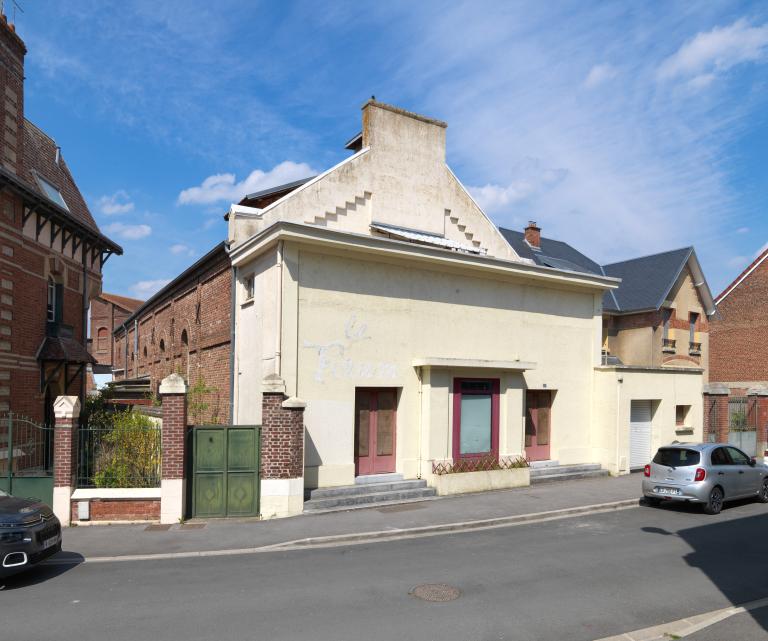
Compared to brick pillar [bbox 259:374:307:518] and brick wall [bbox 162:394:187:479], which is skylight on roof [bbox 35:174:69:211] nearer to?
brick wall [bbox 162:394:187:479]

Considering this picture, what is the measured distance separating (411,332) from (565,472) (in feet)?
22.4

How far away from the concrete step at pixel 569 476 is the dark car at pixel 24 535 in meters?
12.6

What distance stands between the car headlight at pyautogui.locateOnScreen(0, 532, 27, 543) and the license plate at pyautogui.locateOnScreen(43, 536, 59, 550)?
329mm

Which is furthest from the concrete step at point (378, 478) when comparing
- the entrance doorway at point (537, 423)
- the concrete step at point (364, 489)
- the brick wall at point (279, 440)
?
the entrance doorway at point (537, 423)

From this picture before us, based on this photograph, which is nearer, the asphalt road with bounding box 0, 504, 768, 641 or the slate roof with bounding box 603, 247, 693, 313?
the asphalt road with bounding box 0, 504, 768, 641

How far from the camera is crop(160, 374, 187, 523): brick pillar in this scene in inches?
488

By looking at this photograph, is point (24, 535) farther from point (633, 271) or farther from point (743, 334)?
point (743, 334)

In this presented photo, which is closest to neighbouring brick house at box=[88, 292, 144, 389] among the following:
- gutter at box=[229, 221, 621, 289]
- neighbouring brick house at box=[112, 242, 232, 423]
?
neighbouring brick house at box=[112, 242, 232, 423]

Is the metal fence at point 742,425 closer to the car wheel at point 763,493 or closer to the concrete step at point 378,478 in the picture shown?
the car wheel at point 763,493

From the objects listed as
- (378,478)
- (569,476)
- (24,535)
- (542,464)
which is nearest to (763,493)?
(569,476)

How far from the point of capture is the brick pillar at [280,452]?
12852 millimetres

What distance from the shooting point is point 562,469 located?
18.6 m

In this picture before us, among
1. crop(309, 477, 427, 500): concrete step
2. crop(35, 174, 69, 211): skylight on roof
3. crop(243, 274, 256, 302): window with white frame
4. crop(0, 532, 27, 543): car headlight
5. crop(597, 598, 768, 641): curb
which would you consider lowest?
crop(309, 477, 427, 500): concrete step

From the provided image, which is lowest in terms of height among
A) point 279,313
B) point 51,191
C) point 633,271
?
point 279,313
